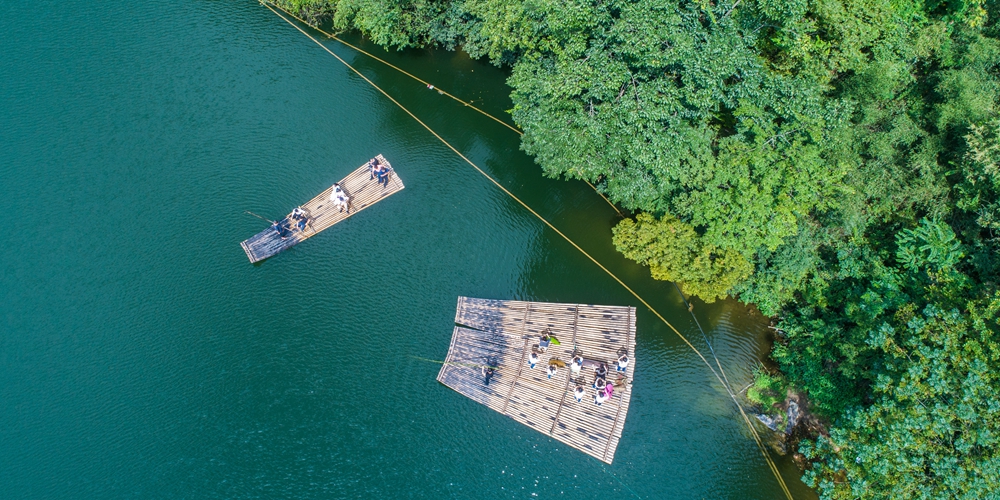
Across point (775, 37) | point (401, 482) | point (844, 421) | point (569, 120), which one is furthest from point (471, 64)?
point (844, 421)

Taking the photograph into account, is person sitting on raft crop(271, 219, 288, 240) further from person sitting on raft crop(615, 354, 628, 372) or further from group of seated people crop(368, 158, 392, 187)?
person sitting on raft crop(615, 354, 628, 372)

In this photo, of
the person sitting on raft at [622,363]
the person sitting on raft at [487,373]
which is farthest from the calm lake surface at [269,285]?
the person sitting on raft at [487,373]

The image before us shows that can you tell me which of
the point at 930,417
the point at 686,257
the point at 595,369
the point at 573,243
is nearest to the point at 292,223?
the point at 573,243

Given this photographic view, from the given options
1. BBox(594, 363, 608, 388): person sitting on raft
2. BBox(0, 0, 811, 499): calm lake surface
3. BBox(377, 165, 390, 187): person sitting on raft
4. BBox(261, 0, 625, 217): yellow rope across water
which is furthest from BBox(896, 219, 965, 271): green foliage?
BBox(377, 165, 390, 187): person sitting on raft

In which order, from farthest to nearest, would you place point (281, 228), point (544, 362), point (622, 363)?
point (281, 228), point (544, 362), point (622, 363)

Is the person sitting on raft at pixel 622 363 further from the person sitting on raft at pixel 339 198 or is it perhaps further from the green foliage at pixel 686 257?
the person sitting on raft at pixel 339 198

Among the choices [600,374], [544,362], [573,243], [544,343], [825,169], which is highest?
[825,169]

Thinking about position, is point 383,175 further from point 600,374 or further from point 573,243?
point 600,374
